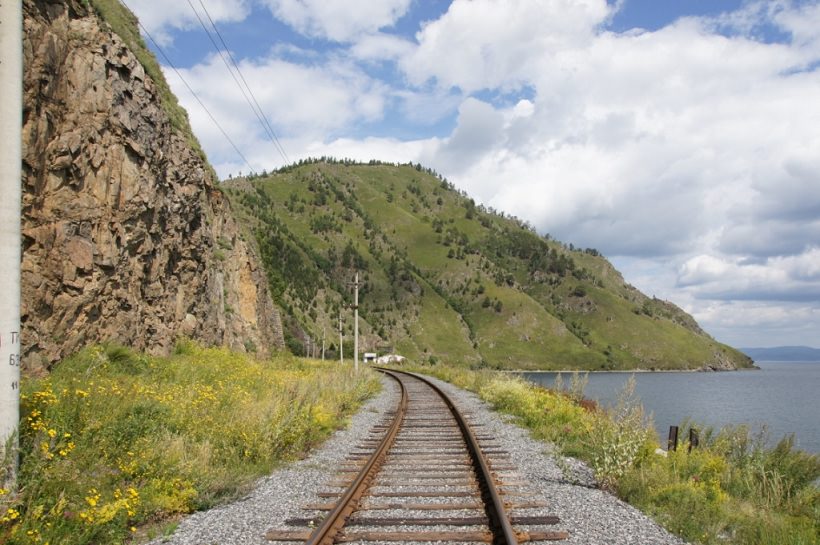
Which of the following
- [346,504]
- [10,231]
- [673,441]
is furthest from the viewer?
[673,441]

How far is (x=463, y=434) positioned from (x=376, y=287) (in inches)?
5284

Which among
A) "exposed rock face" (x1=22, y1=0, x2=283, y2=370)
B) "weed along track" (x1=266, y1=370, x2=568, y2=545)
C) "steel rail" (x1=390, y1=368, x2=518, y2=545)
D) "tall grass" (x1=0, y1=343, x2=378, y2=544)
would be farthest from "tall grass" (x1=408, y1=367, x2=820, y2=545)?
"exposed rock face" (x1=22, y1=0, x2=283, y2=370)

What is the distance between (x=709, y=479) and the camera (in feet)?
29.4

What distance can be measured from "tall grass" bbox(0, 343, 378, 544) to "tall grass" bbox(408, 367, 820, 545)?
527cm

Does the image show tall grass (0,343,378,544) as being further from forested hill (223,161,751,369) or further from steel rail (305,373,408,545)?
forested hill (223,161,751,369)

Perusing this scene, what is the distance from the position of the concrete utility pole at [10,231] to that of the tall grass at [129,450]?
1.54ft

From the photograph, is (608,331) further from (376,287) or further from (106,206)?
(106,206)

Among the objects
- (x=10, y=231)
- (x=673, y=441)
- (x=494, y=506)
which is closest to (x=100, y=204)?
(x=10, y=231)

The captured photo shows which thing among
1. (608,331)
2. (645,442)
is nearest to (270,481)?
(645,442)

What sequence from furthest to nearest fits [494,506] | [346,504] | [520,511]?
[520,511] → [346,504] → [494,506]

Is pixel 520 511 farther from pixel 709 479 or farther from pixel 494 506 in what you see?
pixel 709 479

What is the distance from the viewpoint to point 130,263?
56.4 ft

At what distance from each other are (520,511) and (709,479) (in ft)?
12.5

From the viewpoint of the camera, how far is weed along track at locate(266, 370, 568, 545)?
5.96m
